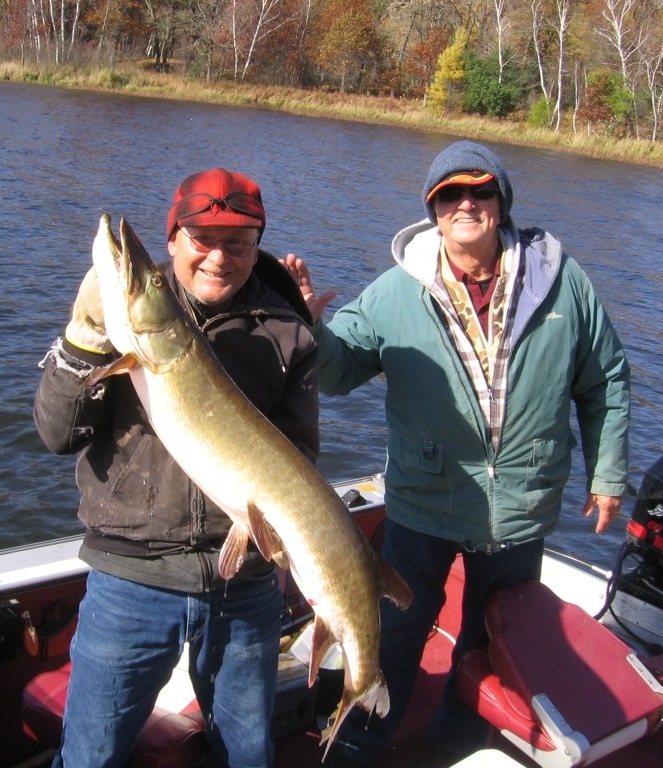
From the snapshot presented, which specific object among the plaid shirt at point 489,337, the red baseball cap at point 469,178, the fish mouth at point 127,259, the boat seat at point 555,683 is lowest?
the boat seat at point 555,683

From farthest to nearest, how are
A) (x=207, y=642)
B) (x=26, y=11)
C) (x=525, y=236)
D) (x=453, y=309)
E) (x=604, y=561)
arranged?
(x=26, y=11)
(x=604, y=561)
(x=525, y=236)
(x=453, y=309)
(x=207, y=642)

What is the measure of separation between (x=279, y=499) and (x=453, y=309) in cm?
113

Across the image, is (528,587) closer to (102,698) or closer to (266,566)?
(266,566)

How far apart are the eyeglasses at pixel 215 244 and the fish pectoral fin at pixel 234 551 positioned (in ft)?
2.40

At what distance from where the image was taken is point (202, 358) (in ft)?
7.59

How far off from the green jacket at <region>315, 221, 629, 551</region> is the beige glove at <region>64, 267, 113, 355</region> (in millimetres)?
925

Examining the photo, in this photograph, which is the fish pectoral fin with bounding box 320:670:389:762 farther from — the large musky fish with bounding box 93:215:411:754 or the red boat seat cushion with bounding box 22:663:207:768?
the red boat seat cushion with bounding box 22:663:207:768

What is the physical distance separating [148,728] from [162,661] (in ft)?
2.37

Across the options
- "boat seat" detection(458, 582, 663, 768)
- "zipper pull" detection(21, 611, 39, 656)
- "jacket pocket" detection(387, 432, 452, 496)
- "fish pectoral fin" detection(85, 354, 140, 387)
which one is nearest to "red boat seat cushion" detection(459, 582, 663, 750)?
"boat seat" detection(458, 582, 663, 768)

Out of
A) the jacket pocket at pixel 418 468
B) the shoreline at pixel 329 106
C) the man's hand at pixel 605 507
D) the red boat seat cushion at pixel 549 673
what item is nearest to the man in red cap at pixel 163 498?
the jacket pocket at pixel 418 468

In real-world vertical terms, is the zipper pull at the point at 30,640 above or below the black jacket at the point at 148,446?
below

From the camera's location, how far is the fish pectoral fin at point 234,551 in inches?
91.5

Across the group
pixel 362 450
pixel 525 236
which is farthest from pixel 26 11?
pixel 525 236

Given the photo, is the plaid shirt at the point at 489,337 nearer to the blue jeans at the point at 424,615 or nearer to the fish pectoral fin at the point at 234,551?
the blue jeans at the point at 424,615
